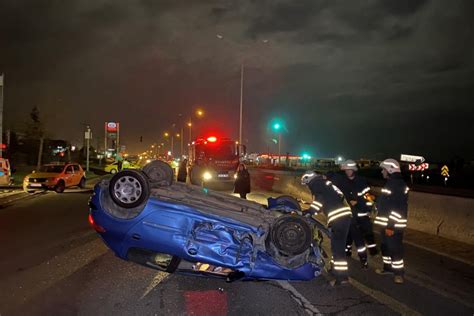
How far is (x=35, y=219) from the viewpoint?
12.1m

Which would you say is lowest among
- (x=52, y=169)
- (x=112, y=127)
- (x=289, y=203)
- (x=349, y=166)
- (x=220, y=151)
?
(x=52, y=169)

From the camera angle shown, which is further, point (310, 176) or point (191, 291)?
point (310, 176)

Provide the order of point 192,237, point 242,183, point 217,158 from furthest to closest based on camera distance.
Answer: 1. point 217,158
2. point 242,183
3. point 192,237

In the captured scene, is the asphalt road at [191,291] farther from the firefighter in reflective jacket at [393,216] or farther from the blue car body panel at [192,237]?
the blue car body panel at [192,237]

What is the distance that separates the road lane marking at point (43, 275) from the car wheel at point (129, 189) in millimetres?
1699

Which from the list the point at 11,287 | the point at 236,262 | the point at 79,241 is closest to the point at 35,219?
the point at 79,241

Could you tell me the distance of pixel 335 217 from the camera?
6.28 metres

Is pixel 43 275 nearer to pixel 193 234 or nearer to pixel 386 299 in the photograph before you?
pixel 193 234

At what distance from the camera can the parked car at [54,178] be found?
21.0 meters

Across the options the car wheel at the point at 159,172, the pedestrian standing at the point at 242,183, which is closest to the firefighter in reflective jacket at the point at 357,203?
the car wheel at the point at 159,172

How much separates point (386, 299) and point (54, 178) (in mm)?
19035

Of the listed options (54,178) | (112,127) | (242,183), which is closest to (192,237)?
(242,183)

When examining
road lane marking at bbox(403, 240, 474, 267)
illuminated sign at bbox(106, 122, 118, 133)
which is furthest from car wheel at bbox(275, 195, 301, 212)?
illuminated sign at bbox(106, 122, 118, 133)

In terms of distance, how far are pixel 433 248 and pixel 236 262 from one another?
549 cm
